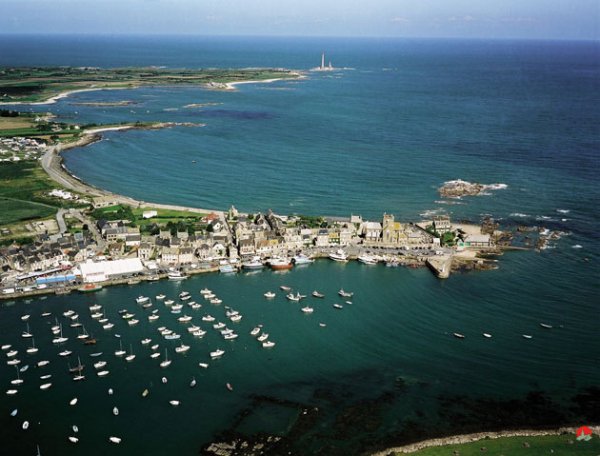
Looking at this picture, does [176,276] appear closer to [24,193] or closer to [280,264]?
[280,264]

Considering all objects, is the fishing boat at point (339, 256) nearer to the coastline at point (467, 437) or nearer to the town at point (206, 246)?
the town at point (206, 246)

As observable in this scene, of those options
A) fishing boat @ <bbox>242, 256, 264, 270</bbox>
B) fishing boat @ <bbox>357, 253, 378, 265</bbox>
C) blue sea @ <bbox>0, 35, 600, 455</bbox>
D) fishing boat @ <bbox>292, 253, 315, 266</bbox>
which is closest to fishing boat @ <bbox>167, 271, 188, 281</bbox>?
blue sea @ <bbox>0, 35, 600, 455</bbox>

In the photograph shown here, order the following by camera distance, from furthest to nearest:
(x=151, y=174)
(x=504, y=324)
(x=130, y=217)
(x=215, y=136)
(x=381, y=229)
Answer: (x=215, y=136), (x=151, y=174), (x=130, y=217), (x=381, y=229), (x=504, y=324)

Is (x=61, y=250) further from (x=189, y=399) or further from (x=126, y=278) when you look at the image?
(x=189, y=399)

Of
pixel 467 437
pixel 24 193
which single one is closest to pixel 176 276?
pixel 467 437

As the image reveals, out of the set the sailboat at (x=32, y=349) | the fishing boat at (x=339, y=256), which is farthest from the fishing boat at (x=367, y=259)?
the sailboat at (x=32, y=349)

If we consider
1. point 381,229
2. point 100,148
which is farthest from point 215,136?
point 381,229
